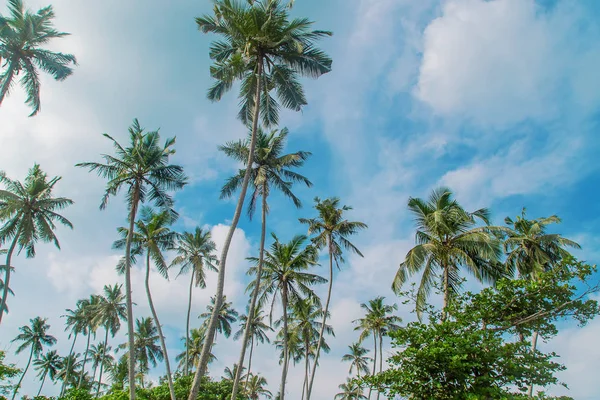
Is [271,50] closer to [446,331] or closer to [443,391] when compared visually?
[446,331]

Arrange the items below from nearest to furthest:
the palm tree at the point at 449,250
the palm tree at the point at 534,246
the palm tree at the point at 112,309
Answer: the palm tree at the point at 449,250
the palm tree at the point at 534,246
the palm tree at the point at 112,309

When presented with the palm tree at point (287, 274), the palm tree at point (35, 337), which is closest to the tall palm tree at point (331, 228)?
the palm tree at point (287, 274)

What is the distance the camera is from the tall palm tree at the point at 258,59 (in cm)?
1280

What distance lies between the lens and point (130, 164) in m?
18.9

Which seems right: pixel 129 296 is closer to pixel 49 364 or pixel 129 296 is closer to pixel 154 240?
pixel 154 240

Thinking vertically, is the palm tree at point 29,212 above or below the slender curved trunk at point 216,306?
above

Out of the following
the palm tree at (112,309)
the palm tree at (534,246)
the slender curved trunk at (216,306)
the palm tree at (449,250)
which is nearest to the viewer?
the slender curved trunk at (216,306)

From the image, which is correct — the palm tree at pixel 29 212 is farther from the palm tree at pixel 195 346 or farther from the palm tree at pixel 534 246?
the palm tree at pixel 534 246

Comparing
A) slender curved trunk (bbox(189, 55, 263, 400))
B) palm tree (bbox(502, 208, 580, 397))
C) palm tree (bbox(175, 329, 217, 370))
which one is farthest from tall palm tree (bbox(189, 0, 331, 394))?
palm tree (bbox(175, 329, 217, 370))

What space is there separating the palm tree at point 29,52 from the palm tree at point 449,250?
18.3m

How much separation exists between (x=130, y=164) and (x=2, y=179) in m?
7.68

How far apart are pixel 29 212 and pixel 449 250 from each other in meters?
22.5

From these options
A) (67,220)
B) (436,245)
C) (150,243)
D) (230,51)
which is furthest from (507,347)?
(67,220)

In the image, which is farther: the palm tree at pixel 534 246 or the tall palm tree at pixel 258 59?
the palm tree at pixel 534 246
